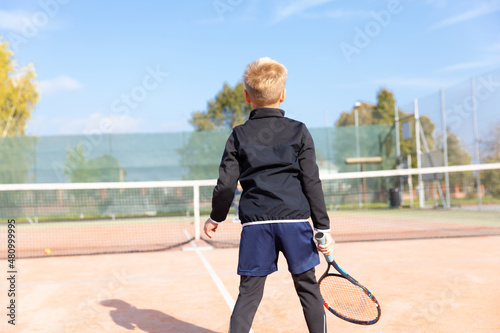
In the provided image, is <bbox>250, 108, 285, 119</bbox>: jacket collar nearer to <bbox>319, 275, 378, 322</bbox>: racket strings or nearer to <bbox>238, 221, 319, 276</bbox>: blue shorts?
<bbox>238, 221, 319, 276</bbox>: blue shorts

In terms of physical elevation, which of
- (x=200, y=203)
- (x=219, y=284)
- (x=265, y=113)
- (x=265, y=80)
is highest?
(x=265, y=80)

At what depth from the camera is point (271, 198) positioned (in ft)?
7.22

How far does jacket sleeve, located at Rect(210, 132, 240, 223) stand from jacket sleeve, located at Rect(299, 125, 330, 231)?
1.01ft

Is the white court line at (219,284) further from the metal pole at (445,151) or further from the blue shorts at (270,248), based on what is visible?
the metal pole at (445,151)

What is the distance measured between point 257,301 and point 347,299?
2.03ft

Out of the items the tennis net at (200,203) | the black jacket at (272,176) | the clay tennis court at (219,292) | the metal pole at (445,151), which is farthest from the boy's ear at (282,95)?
the metal pole at (445,151)

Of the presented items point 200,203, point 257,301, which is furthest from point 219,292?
point 200,203

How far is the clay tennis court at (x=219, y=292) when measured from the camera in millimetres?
3243

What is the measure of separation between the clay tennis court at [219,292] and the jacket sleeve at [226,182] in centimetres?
120

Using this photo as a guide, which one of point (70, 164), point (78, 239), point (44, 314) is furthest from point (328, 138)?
point (44, 314)

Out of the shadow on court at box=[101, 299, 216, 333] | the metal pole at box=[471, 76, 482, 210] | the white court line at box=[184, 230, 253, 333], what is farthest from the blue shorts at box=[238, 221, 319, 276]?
the metal pole at box=[471, 76, 482, 210]

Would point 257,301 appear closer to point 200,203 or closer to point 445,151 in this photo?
point 200,203

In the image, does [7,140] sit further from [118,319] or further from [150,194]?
[118,319]

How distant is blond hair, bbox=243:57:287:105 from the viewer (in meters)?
2.27
